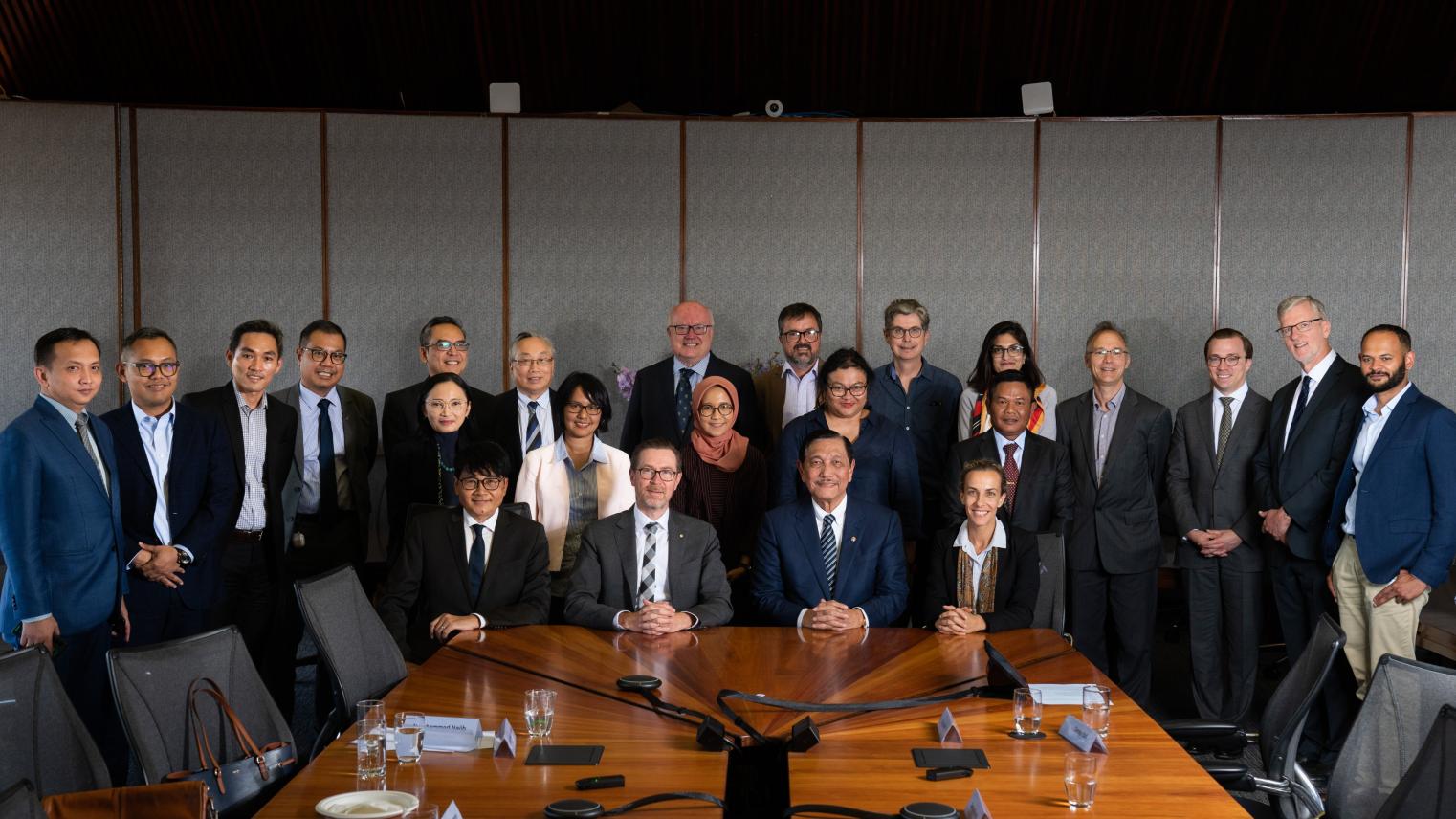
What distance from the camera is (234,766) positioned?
2.69 meters

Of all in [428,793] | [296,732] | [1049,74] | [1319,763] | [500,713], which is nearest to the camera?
[428,793]

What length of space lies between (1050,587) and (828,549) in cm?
77

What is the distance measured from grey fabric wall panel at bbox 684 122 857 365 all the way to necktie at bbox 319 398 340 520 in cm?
216

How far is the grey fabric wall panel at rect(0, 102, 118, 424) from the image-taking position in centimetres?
627

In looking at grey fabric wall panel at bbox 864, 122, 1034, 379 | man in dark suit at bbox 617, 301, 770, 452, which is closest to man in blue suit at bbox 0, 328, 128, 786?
man in dark suit at bbox 617, 301, 770, 452

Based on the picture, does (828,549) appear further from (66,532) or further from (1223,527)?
(66,532)

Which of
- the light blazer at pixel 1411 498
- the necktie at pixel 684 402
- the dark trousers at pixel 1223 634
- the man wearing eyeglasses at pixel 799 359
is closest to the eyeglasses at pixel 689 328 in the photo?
the necktie at pixel 684 402

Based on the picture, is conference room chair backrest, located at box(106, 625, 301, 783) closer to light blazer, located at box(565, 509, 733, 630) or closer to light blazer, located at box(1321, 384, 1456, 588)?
light blazer, located at box(565, 509, 733, 630)

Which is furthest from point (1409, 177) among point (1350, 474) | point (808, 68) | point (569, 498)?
point (569, 498)

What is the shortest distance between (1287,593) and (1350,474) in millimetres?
623

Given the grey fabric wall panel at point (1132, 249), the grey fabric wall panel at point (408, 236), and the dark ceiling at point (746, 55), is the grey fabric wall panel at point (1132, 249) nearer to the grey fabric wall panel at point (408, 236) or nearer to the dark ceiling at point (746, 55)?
the dark ceiling at point (746, 55)

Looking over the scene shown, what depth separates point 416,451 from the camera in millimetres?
4867

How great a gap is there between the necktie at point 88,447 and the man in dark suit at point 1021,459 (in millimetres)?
3003

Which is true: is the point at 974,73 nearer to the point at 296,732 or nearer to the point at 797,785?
the point at 296,732
